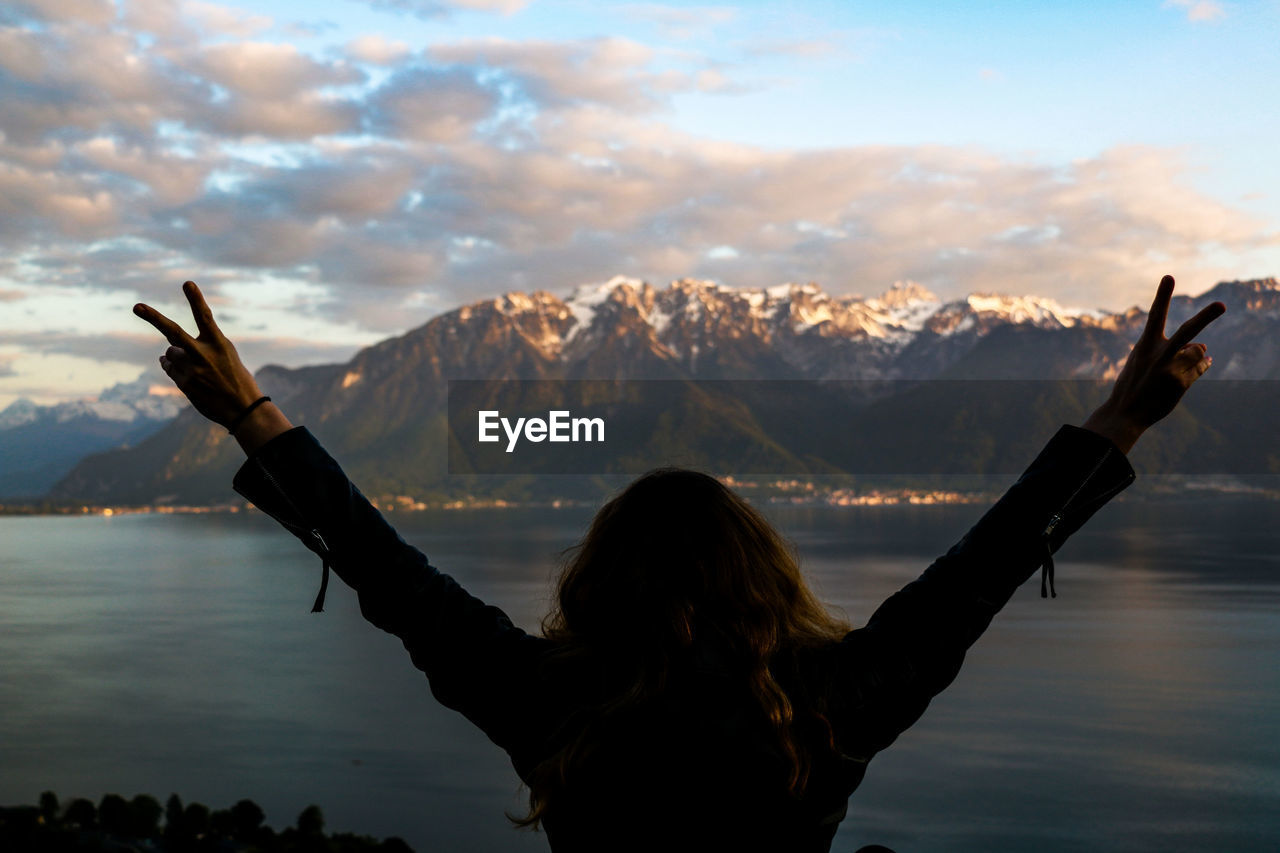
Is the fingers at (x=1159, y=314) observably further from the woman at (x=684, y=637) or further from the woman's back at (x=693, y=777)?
the woman's back at (x=693, y=777)

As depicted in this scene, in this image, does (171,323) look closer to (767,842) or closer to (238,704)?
(767,842)

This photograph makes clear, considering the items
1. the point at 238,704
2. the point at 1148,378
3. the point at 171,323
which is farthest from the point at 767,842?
the point at 238,704

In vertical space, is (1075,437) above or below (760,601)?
above

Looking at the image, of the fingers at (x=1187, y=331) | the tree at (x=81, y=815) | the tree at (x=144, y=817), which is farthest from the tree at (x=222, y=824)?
the fingers at (x=1187, y=331)

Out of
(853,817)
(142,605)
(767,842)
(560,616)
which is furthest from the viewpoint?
(142,605)

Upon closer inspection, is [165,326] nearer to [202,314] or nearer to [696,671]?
[202,314]
